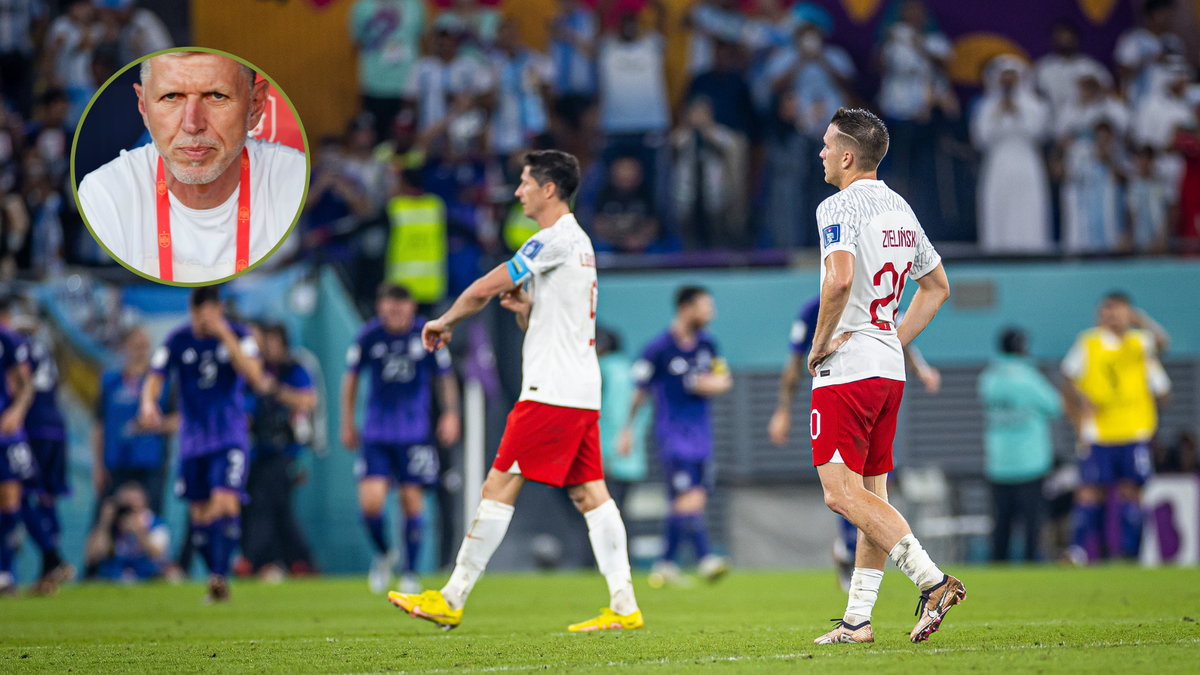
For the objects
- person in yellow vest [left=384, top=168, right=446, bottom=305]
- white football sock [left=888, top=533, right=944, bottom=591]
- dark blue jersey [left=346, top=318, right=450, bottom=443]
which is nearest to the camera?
white football sock [left=888, top=533, right=944, bottom=591]

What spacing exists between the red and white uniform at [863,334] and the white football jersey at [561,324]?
5.23ft

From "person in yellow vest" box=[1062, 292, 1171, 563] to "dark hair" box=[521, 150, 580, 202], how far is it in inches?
376

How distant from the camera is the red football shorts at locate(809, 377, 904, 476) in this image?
22.5 feet

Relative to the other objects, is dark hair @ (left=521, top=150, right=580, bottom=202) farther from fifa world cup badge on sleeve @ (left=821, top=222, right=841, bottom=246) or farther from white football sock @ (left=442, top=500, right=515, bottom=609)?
fifa world cup badge on sleeve @ (left=821, top=222, right=841, bottom=246)

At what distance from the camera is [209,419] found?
495 inches

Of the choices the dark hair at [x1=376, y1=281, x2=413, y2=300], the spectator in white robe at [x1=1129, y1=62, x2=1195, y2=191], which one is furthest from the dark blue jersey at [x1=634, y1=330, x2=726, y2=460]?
the spectator in white robe at [x1=1129, y1=62, x2=1195, y2=191]

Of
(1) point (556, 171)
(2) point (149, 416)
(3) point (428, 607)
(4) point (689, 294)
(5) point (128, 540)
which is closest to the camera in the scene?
(3) point (428, 607)

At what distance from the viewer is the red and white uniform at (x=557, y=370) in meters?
8.09

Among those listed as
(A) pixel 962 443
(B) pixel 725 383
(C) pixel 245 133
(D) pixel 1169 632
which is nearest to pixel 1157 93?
(A) pixel 962 443

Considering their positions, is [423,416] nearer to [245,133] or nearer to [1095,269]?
A: [245,133]

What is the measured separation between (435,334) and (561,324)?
743mm

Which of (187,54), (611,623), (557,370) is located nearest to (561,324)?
(557,370)

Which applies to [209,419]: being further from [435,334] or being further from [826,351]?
[826,351]

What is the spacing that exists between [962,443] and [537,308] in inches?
461
